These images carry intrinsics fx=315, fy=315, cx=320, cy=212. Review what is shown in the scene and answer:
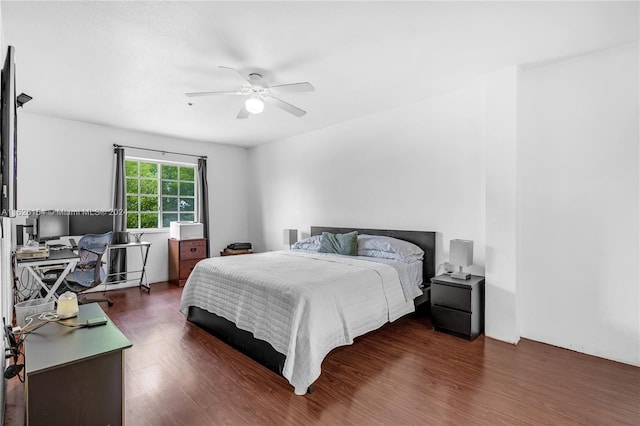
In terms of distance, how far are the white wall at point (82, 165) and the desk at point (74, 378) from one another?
3.71 meters

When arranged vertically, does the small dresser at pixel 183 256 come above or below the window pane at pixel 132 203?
below

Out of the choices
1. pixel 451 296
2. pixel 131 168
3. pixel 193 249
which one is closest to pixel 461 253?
pixel 451 296

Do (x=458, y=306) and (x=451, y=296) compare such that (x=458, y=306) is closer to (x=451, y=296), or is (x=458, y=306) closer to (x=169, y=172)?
(x=451, y=296)

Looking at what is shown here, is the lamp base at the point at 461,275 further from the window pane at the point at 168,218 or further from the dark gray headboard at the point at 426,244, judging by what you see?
the window pane at the point at 168,218

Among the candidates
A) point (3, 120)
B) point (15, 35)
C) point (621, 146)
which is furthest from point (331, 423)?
point (15, 35)

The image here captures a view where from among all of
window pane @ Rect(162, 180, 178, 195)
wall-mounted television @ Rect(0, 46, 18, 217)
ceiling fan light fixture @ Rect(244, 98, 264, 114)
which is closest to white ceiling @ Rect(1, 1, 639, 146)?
ceiling fan light fixture @ Rect(244, 98, 264, 114)

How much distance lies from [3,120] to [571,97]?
4067mm

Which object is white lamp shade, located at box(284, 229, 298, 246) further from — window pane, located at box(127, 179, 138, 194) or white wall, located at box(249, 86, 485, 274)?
window pane, located at box(127, 179, 138, 194)

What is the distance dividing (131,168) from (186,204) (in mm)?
1105

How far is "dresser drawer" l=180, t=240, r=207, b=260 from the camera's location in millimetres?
5344

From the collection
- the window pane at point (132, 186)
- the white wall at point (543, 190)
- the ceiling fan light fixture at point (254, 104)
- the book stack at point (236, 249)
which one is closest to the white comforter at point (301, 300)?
the white wall at point (543, 190)

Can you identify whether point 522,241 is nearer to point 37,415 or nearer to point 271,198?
point 37,415

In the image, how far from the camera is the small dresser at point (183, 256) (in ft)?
17.4

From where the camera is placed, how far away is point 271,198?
20.3 ft
